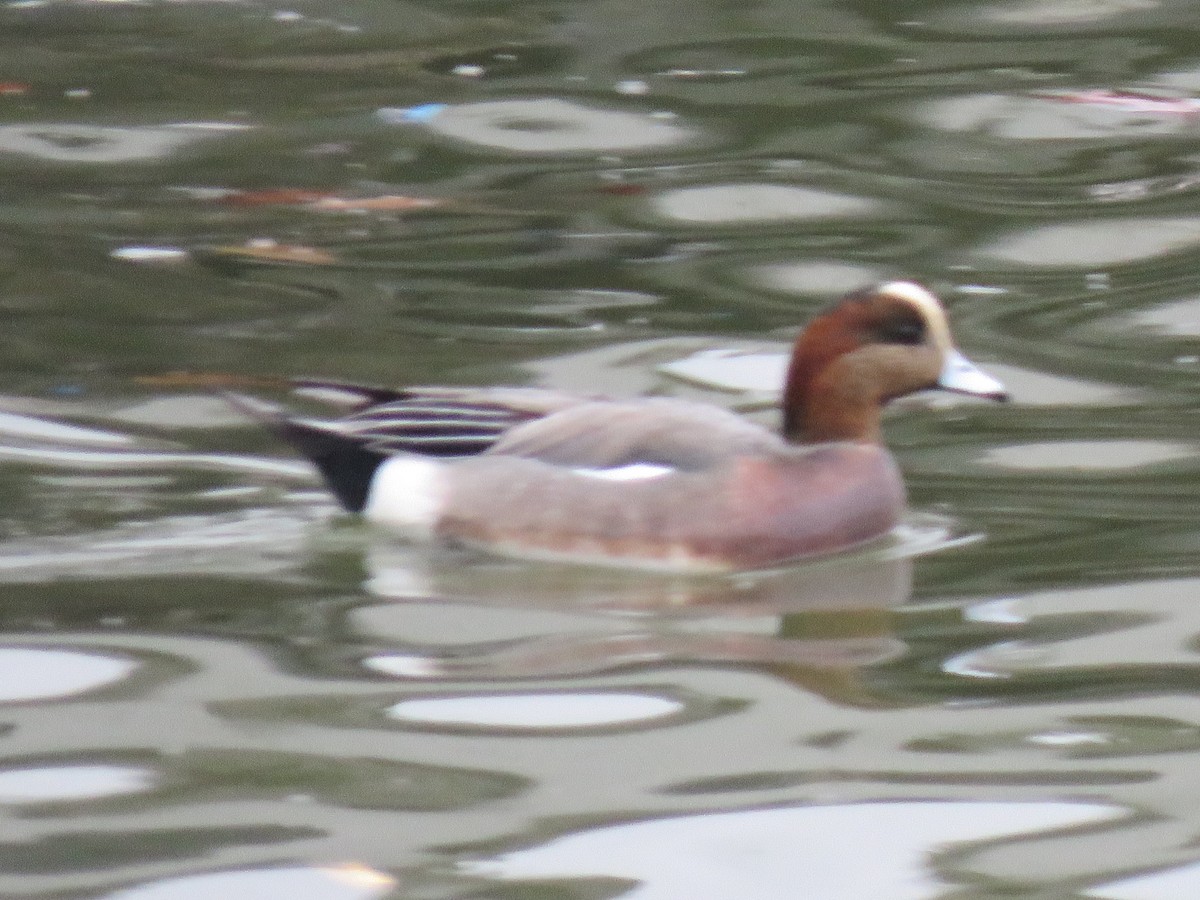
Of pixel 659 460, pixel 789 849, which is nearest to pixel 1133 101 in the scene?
pixel 659 460

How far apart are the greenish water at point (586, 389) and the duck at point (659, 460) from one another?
103 millimetres

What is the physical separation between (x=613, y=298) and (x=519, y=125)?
6.68 feet

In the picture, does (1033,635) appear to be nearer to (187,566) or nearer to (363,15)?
(187,566)

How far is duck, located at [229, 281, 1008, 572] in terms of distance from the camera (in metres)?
5.95

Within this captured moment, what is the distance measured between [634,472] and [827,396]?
51 centimetres

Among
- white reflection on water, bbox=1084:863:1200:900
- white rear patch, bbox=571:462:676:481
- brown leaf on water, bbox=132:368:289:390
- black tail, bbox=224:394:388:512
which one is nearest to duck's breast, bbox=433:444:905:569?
white rear patch, bbox=571:462:676:481

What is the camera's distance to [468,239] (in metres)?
8.73

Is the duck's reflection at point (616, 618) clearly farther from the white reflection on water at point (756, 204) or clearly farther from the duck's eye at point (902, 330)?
the white reflection on water at point (756, 204)

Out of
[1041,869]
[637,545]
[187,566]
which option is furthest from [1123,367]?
[1041,869]

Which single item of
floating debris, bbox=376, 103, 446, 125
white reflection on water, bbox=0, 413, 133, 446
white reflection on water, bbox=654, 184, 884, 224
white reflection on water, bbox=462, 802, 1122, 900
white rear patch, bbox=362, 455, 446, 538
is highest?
floating debris, bbox=376, 103, 446, 125

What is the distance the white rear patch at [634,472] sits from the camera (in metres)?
6.00

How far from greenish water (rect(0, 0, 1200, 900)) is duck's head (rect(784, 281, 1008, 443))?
0.31 meters

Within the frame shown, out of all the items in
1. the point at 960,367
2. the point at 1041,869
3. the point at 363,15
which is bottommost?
the point at 1041,869

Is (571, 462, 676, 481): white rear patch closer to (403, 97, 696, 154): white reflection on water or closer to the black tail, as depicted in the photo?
the black tail
